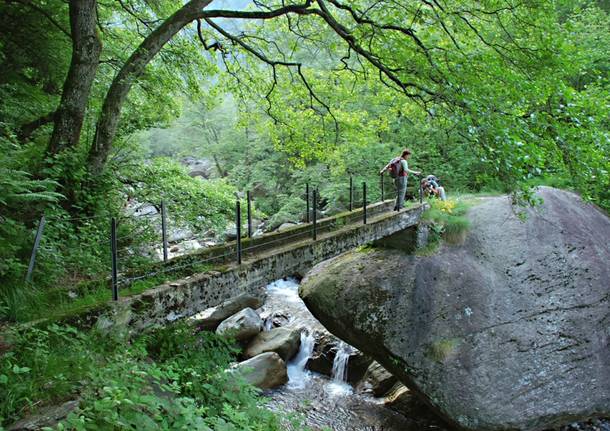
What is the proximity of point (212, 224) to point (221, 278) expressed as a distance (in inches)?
138

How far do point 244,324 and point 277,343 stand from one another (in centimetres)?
110

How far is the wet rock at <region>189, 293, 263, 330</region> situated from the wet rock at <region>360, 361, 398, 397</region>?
12.5 ft

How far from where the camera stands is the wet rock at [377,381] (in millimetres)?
9570

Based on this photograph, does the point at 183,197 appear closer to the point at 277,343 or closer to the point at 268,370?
the point at 268,370

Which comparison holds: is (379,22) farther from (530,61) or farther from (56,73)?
(56,73)

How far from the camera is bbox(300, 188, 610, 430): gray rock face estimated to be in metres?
7.62

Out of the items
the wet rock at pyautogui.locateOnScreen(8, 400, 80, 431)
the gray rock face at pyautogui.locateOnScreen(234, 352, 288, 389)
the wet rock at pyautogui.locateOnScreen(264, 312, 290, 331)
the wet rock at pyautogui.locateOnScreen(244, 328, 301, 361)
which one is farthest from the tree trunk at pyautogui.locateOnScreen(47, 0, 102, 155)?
the wet rock at pyautogui.locateOnScreen(264, 312, 290, 331)

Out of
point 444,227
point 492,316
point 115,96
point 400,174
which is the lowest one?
point 492,316

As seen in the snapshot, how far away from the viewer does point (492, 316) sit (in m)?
8.23

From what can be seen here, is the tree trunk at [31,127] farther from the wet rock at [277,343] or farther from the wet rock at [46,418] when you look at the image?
the wet rock at [277,343]

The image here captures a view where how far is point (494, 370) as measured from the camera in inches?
305

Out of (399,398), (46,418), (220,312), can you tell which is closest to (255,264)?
(46,418)

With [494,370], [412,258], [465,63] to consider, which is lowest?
[494,370]

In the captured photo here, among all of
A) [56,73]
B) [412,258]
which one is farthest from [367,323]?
[56,73]
